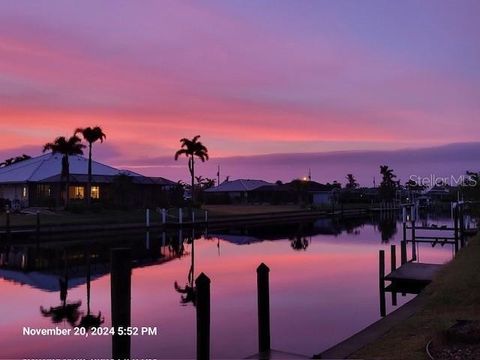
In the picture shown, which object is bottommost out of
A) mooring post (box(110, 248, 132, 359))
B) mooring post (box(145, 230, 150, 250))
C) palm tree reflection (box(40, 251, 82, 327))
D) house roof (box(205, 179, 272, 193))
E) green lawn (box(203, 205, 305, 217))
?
palm tree reflection (box(40, 251, 82, 327))

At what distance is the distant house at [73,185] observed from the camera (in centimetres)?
6022

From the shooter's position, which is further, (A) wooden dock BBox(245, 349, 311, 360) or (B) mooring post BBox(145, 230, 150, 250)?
(B) mooring post BBox(145, 230, 150, 250)

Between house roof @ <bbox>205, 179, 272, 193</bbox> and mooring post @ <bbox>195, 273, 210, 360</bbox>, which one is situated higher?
house roof @ <bbox>205, 179, 272, 193</bbox>

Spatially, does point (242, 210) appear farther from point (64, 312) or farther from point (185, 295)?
point (64, 312)

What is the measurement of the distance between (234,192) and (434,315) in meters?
95.8

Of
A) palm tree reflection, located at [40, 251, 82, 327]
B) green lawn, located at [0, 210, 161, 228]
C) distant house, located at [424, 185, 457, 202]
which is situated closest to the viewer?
palm tree reflection, located at [40, 251, 82, 327]

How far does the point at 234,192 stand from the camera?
108062 mm

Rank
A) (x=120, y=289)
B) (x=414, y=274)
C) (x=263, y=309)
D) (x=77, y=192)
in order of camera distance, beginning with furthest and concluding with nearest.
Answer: (x=77, y=192) → (x=414, y=274) → (x=263, y=309) → (x=120, y=289)

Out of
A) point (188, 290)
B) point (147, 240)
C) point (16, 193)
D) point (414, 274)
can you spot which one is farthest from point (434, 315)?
point (16, 193)

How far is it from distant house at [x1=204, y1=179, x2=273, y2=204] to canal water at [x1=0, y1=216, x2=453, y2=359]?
64.0 meters

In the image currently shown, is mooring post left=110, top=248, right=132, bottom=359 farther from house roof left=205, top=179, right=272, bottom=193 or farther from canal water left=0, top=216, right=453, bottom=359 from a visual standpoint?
house roof left=205, top=179, right=272, bottom=193

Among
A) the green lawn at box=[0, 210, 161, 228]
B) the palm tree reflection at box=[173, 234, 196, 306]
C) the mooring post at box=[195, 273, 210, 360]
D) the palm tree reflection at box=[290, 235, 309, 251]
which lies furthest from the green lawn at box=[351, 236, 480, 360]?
the green lawn at box=[0, 210, 161, 228]

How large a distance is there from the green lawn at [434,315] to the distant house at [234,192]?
275 ft

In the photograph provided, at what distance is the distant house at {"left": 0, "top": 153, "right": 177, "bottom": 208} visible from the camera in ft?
198
